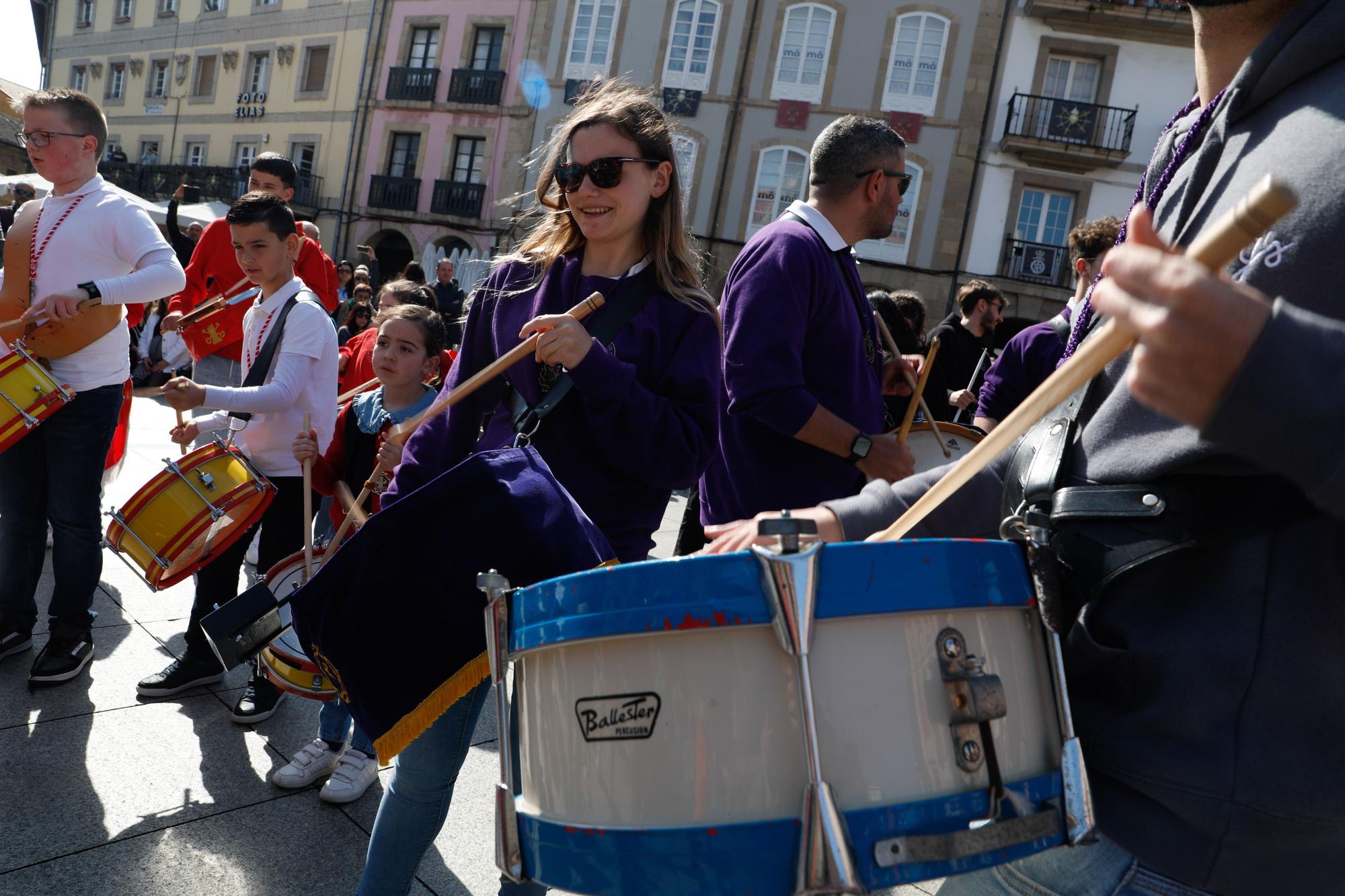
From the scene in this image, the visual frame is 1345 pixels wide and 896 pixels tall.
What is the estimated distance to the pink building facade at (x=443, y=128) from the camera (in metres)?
24.0

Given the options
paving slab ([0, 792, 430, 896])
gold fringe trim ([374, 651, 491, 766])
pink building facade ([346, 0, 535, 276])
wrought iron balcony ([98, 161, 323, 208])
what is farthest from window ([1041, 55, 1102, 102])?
gold fringe trim ([374, 651, 491, 766])

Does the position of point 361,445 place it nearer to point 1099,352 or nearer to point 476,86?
point 1099,352

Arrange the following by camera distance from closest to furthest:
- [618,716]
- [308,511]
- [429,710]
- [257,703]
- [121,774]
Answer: [618,716] → [429,710] → [121,774] → [308,511] → [257,703]

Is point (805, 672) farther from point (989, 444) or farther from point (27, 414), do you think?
point (27, 414)

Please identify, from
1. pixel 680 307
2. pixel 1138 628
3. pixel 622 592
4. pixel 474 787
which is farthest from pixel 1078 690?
pixel 474 787

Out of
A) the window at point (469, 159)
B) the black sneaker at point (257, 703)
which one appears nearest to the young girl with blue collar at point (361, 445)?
the black sneaker at point (257, 703)

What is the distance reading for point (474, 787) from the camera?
3113 mm

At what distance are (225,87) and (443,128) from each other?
8.60 metres

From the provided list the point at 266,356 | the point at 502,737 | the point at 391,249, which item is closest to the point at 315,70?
the point at 391,249

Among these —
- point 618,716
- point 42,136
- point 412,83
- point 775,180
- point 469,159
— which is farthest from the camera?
point 412,83

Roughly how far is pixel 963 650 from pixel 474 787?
2430 mm

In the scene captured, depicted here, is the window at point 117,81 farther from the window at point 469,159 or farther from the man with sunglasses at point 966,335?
the man with sunglasses at point 966,335

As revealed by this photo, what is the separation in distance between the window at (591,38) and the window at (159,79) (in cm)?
1543

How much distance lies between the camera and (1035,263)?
20375 mm
